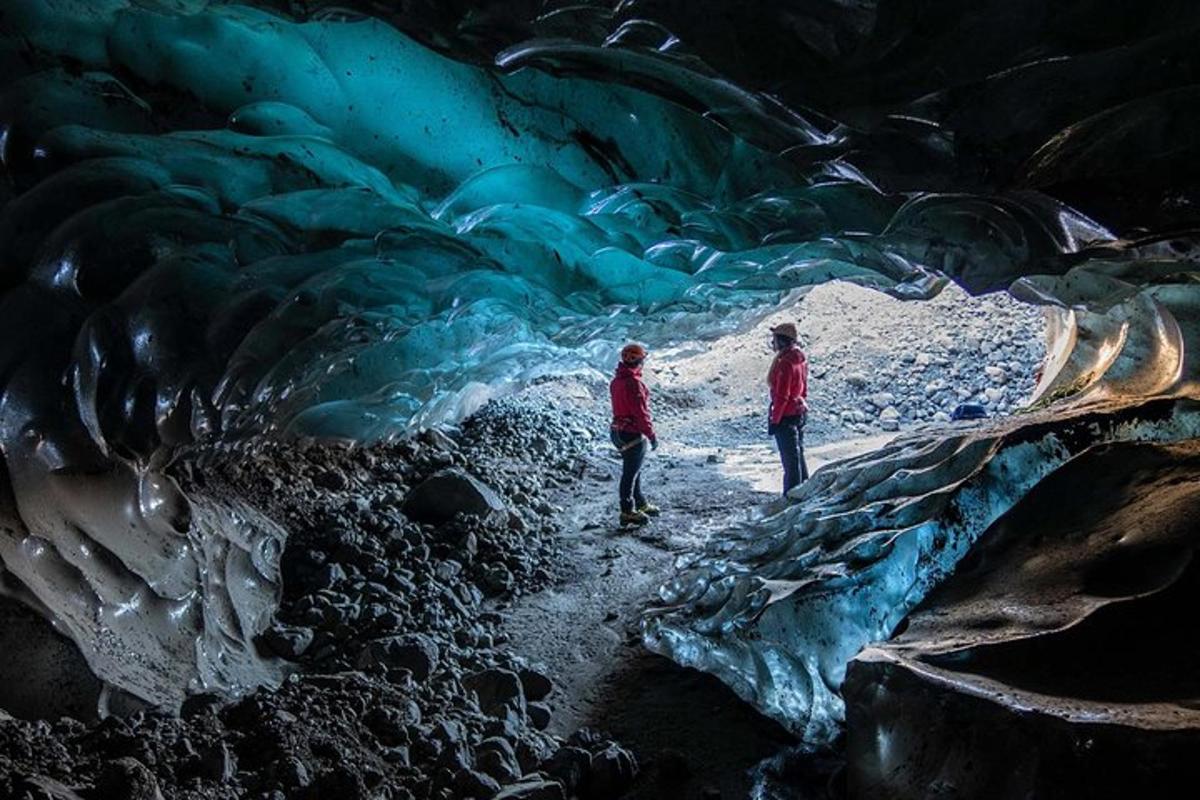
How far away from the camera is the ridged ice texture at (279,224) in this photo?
7.38 ft

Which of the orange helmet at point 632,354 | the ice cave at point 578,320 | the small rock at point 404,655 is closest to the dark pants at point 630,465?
the orange helmet at point 632,354

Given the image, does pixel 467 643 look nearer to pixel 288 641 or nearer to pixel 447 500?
pixel 288 641

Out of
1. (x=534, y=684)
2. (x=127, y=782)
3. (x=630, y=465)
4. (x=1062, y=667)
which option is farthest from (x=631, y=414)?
(x=127, y=782)

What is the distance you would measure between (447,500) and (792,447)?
Answer: 280cm

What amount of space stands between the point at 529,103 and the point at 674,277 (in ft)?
4.38

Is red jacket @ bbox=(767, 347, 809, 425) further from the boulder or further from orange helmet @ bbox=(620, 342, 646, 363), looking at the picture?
the boulder

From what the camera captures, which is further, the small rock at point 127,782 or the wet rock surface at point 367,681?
the wet rock surface at point 367,681

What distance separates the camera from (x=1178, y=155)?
209 centimetres

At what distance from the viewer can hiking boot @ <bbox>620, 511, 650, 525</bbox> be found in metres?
6.49

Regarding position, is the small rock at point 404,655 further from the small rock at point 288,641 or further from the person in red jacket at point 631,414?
the person in red jacket at point 631,414

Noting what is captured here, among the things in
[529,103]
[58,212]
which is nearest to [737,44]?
[529,103]

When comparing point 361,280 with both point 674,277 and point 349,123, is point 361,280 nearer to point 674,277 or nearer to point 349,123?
point 349,123

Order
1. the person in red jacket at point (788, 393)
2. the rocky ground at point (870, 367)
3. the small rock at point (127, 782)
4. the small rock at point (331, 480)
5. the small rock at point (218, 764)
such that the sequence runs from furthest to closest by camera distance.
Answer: the rocky ground at point (870, 367) → the person in red jacket at point (788, 393) → the small rock at point (331, 480) → the small rock at point (218, 764) → the small rock at point (127, 782)

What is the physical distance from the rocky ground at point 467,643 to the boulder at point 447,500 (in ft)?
0.05
